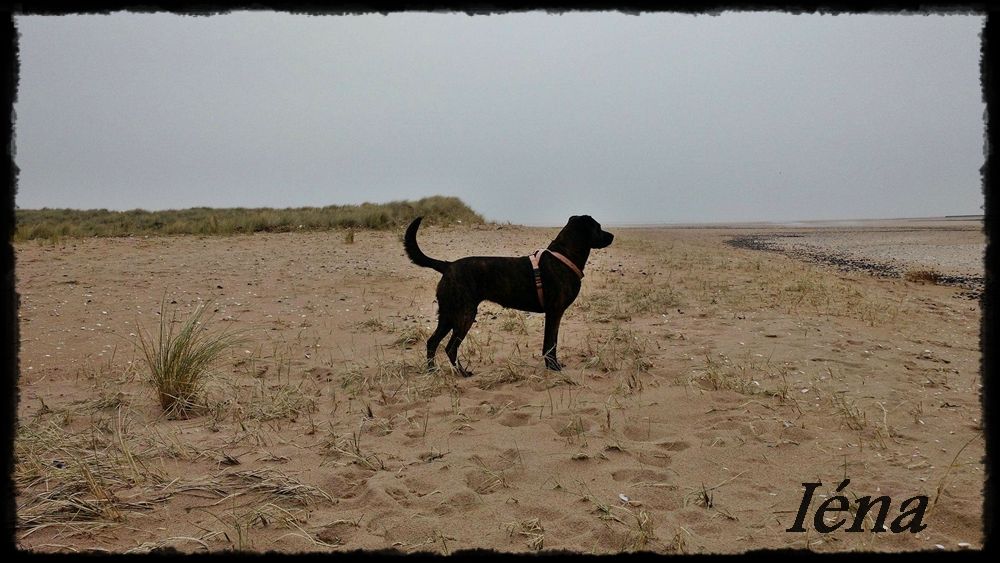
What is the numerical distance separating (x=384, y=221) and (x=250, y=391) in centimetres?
1764

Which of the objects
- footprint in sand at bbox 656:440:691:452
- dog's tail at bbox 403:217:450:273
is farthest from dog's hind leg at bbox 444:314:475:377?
footprint in sand at bbox 656:440:691:452

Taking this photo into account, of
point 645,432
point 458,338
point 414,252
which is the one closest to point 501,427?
point 645,432

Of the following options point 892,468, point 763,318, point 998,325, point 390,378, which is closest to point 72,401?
point 390,378

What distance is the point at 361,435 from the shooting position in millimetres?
4160

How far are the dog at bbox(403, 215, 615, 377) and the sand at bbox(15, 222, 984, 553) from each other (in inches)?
18.0

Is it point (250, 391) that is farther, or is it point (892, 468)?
point (250, 391)

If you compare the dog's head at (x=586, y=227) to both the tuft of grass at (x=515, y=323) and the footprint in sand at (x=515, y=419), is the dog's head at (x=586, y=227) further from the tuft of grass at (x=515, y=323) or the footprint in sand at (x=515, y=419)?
the footprint in sand at (x=515, y=419)

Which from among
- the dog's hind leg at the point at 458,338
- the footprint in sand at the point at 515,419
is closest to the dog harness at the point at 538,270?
the dog's hind leg at the point at 458,338

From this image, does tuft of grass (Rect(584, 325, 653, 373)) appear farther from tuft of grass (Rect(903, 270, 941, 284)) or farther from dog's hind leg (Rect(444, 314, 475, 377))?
tuft of grass (Rect(903, 270, 941, 284))

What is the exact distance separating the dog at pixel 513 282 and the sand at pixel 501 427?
18.0 inches

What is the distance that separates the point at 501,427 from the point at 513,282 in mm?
1916

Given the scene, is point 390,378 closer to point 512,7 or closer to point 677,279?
point 512,7

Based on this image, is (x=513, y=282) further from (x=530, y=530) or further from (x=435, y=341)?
(x=530, y=530)

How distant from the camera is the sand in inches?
112
